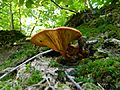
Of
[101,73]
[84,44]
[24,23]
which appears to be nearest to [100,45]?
[84,44]

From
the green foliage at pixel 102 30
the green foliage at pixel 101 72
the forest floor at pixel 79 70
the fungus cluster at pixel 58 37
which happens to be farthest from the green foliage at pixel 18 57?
the green foliage at pixel 101 72

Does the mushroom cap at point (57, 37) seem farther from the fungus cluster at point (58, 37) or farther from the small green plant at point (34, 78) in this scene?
the small green plant at point (34, 78)

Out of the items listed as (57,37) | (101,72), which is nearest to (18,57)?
(57,37)

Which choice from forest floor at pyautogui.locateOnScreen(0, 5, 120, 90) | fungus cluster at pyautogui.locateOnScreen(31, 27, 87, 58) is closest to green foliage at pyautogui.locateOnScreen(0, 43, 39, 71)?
forest floor at pyautogui.locateOnScreen(0, 5, 120, 90)

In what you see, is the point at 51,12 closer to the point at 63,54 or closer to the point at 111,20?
the point at 111,20

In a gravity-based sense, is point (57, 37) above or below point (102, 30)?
above

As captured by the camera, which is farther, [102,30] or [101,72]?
[102,30]

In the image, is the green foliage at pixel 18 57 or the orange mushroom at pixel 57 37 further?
the green foliage at pixel 18 57

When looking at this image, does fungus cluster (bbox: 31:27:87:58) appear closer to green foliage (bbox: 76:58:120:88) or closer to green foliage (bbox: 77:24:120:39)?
green foliage (bbox: 76:58:120:88)

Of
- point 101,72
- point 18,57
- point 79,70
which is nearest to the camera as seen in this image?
point 101,72

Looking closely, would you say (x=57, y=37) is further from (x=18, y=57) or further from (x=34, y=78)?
(x=18, y=57)
